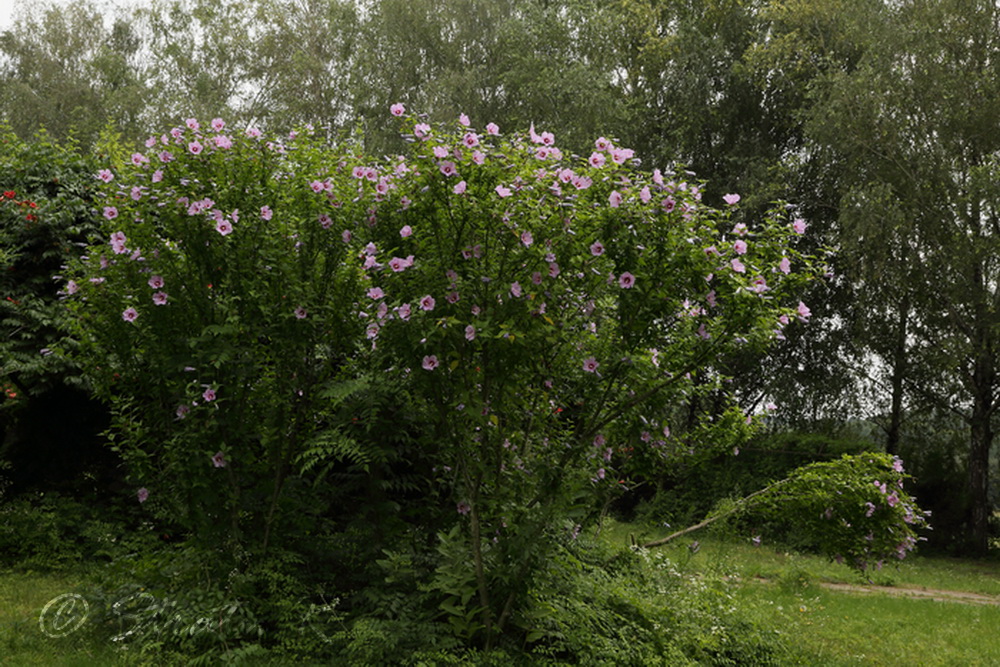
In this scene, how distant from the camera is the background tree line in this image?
15.0 meters

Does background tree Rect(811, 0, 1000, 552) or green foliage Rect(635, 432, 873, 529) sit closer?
background tree Rect(811, 0, 1000, 552)

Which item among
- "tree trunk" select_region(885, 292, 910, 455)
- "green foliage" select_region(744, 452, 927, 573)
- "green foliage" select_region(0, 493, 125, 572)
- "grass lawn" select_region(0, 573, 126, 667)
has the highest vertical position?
"tree trunk" select_region(885, 292, 910, 455)

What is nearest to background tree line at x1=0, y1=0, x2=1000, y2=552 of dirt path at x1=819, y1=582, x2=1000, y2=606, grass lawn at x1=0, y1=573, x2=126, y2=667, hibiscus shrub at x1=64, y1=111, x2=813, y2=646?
dirt path at x1=819, y1=582, x2=1000, y2=606

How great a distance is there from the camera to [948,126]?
14961 millimetres

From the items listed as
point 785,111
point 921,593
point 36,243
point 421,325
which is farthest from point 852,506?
point 785,111

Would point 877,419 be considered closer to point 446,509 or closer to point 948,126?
point 948,126

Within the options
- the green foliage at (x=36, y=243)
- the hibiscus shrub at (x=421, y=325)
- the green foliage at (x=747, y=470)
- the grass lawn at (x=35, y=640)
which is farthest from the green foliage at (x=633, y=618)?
the green foliage at (x=747, y=470)

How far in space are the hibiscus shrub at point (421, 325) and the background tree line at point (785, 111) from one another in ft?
21.1

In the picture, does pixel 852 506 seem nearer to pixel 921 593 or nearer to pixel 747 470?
pixel 921 593

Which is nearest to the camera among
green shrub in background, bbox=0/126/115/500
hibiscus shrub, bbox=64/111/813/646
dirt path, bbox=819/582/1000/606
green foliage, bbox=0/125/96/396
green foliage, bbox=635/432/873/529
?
hibiscus shrub, bbox=64/111/813/646

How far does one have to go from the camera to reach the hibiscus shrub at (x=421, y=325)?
444cm

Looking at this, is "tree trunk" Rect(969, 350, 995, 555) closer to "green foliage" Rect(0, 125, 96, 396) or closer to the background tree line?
the background tree line

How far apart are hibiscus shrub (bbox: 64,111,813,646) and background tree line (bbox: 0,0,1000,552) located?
21.1 feet

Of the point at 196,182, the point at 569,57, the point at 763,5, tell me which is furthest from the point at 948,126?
the point at 196,182
